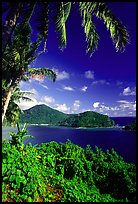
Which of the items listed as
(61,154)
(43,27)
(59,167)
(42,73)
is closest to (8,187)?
(59,167)

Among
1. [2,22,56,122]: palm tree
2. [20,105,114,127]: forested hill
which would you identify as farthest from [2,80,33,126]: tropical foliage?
[20,105,114,127]: forested hill

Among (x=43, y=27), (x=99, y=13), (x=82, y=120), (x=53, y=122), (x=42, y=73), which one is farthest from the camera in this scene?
(x=53, y=122)

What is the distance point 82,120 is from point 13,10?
142 m

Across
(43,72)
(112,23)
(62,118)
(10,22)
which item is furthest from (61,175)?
(62,118)

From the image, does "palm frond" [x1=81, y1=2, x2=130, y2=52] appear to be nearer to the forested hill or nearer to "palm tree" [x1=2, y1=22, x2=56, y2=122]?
"palm tree" [x1=2, y1=22, x2=56, y2=122]

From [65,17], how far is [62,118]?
168 m

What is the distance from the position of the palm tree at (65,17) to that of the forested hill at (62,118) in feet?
382

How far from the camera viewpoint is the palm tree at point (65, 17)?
5352 mm

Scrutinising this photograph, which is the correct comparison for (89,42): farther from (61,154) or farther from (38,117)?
(38,117)

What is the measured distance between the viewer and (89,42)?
26.5ft


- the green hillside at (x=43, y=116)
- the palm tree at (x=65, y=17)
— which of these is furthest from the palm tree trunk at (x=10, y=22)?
the green hillside at (x=43, y=116)

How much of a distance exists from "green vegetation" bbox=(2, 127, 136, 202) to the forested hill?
378 feet

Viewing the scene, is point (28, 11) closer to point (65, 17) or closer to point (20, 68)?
point (65, 17)

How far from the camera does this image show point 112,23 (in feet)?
21.8
